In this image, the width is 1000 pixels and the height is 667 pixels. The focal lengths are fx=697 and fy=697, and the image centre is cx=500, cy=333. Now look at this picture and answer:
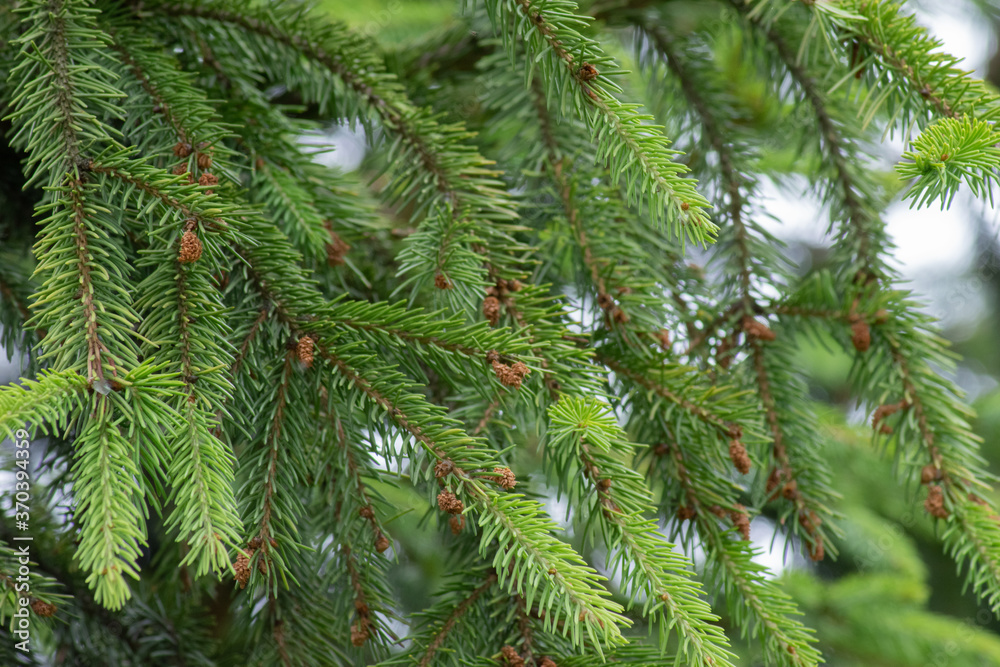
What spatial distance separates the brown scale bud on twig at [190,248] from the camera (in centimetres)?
64

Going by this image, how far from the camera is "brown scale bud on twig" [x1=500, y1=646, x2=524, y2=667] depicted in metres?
0.69

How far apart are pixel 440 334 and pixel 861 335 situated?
60cm

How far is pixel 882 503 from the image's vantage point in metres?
2.05

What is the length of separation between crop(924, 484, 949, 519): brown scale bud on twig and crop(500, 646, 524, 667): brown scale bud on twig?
1.81ft

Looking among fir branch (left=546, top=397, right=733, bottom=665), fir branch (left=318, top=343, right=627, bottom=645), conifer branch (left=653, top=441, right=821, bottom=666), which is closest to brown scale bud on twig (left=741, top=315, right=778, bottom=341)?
conifer branch (left=653, top=441, right=821, bottom=666)

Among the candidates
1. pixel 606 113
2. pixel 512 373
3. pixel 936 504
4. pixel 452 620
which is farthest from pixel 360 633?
pixel 936 504

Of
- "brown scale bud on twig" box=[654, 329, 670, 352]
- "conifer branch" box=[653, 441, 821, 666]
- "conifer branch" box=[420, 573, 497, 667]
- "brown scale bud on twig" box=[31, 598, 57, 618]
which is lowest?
"brown scale bud on twig" box=[31, 598, 57, 618]

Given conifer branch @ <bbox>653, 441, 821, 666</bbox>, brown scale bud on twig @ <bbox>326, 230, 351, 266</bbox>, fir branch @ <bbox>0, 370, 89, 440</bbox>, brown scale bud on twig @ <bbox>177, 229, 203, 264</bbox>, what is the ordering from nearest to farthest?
fir branch @ <bbox>0, 370, 89, 440</bbox>, brown scale bud on twig @ <bbox>177, 229, 203, 264</bbox>, conifer branch @ <bbox>653, 441, 821, 666</bbox>, brown scale bud on twig @ <bbox>326, 230, 351, 266</bbox>

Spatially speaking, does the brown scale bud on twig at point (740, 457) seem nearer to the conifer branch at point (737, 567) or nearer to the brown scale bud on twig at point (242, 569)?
the conifer branch at point (737, 567)

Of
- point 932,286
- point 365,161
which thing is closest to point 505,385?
point 365,161

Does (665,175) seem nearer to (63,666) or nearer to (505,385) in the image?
(505,385)

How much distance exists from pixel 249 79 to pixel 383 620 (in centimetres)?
74

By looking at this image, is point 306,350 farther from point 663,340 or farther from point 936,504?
point 936,504

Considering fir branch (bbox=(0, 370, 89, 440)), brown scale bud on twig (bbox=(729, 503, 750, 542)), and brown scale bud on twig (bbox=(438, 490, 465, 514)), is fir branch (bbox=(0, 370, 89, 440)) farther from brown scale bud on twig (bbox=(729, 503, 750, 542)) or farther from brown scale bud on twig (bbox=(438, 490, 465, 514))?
brown scale bud on twig (bbox=(729, 503, 750, 542))
